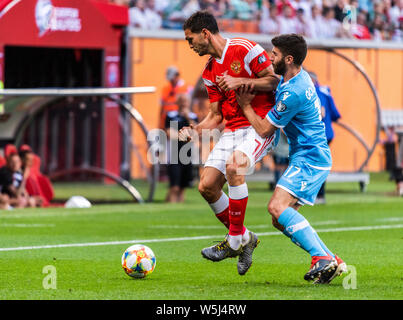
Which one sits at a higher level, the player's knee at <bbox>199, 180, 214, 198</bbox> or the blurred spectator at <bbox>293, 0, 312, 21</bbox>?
the player's knee at <bbox>199, 180, 214, 198</bbox>

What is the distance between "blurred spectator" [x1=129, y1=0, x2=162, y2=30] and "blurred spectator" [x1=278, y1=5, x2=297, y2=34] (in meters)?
3.69

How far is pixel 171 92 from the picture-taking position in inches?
A: 768

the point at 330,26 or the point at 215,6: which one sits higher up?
the point at 215,6

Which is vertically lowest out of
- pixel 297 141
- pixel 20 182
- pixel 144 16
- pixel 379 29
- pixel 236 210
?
pixel 379 29

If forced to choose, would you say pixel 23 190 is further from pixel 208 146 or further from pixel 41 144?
pixel 208 146

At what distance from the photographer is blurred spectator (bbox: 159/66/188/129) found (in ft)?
62.3

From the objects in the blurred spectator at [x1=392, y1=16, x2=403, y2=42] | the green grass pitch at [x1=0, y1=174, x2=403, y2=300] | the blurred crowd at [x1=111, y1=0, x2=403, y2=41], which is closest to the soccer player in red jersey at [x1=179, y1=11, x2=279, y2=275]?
the green grass pitch at [x1=0, y1=174, x2=403, y2=300]

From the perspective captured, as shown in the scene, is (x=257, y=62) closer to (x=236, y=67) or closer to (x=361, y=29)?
(x=236, y=67)

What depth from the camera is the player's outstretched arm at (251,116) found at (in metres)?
8.02

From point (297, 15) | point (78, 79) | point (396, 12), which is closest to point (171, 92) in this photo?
point (78, 79)

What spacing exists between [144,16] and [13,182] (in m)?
10.8

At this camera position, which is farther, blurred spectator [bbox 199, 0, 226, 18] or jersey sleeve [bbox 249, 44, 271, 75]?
blurred spectator [bbox 199, 0, 226, 18]

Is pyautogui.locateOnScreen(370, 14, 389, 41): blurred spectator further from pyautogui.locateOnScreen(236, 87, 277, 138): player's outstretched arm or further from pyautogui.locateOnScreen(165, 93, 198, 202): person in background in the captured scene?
pyautogui.locateOnScreen(236, 87, 277, 138): player's outstretched arm
